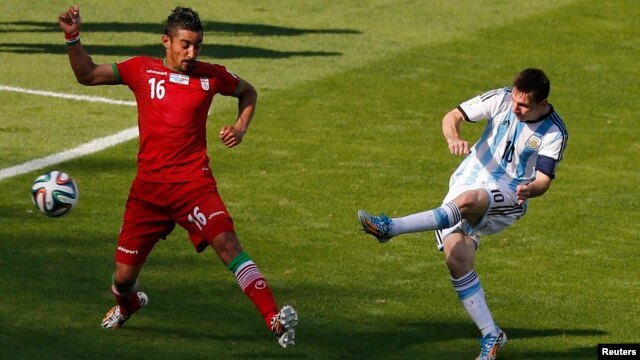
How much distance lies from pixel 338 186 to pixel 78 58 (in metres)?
5.82

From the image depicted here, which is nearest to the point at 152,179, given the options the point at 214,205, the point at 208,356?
the point at 214,205

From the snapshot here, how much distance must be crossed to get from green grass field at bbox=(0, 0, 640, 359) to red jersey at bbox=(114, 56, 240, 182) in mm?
1373

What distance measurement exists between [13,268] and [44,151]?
169 inches

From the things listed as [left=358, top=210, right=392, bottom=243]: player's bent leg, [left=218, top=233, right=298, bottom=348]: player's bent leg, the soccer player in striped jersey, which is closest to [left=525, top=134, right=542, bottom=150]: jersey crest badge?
the soccer player in striped jersey

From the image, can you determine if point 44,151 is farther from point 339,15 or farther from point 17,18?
point 339,15

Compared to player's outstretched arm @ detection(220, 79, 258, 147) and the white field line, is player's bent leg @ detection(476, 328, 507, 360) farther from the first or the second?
the white field line

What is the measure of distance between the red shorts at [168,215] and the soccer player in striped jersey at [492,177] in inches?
51.6

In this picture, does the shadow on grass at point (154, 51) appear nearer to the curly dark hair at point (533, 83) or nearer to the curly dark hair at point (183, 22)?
the curly dark hair at point (183, 22)

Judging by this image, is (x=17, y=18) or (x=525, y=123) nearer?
(x=525, y=123)

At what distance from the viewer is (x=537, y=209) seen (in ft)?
51.0

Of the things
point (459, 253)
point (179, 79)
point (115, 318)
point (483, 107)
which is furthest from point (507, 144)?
point (115, 318)

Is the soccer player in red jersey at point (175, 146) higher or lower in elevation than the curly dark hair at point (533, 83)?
lower

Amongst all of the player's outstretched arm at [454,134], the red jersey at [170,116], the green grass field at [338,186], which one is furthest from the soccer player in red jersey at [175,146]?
the player's outstretched arm at [454,134]

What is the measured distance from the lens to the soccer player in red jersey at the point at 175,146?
10.3 metres
